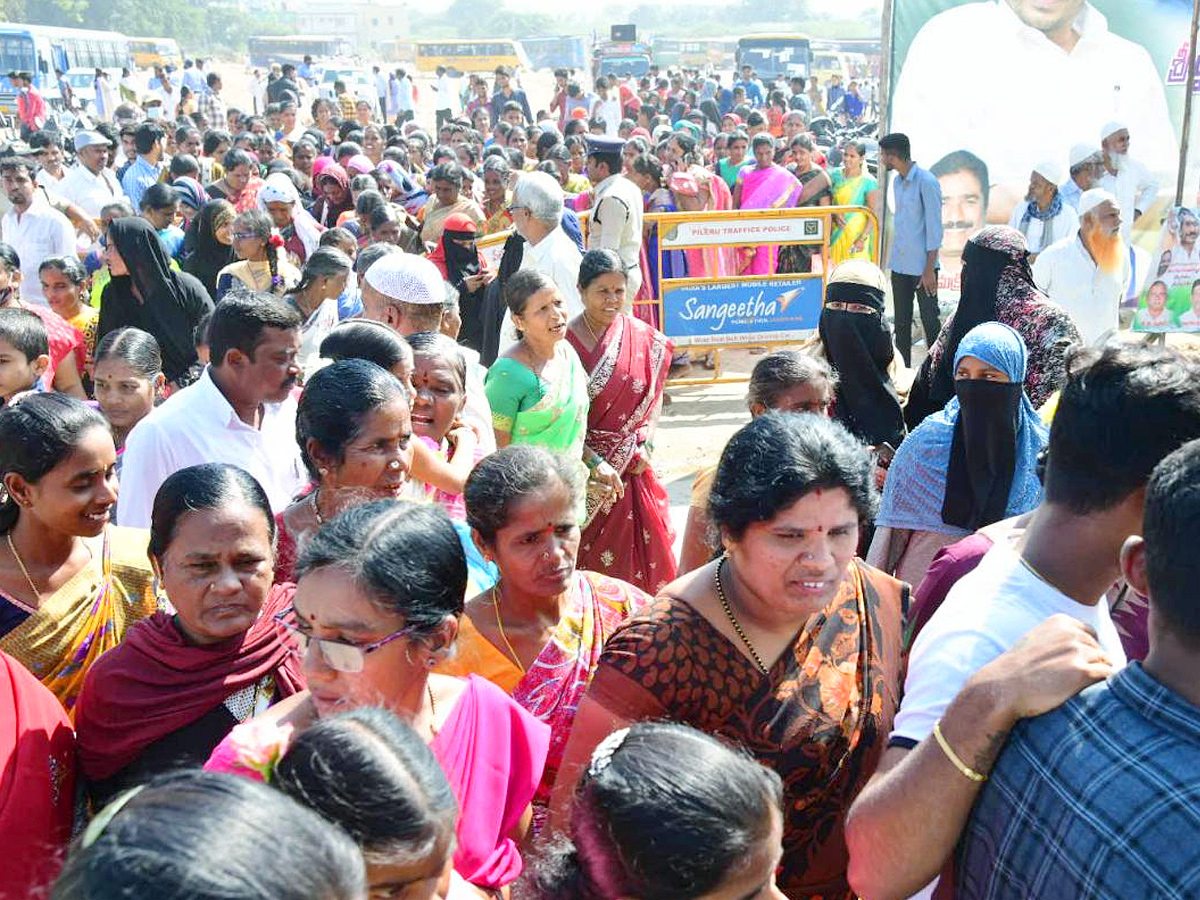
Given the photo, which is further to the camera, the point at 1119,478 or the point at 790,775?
the point at 790,775

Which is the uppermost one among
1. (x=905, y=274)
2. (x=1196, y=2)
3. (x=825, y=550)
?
(x=1196, y=2)

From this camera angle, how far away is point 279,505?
3.71 meters

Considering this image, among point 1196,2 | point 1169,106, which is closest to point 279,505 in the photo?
point 1196,2

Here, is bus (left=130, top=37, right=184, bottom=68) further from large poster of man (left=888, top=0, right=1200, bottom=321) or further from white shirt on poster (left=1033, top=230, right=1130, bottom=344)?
white shirt on poster (left=1033, top=230, right=1130, bottom=344)

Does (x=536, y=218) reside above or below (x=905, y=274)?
above

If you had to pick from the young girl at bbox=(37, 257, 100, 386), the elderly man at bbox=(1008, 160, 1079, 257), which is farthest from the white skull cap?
the elderly man at bbox=(1008, 160, 1079, 257)

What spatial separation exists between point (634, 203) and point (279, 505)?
4.88 m

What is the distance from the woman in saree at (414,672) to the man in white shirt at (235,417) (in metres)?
1.42

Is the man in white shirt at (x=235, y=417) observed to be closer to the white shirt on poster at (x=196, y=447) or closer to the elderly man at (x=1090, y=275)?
the white shirt on poster at (x=196, y=447)

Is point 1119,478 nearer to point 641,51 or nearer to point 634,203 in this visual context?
point 634,203

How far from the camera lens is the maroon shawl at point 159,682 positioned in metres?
2.32

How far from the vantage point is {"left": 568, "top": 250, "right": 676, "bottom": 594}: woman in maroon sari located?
4.86 metres

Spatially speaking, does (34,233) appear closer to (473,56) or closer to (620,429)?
(620,429)

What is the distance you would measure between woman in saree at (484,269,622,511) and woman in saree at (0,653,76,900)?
232cm
